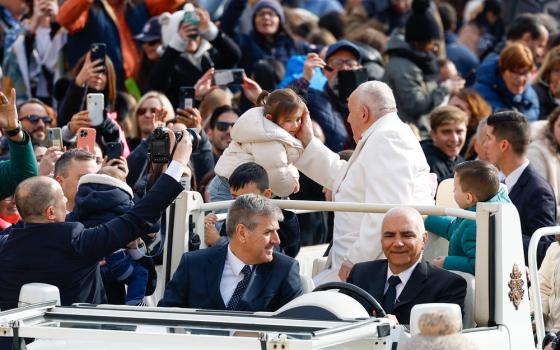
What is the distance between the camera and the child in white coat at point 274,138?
9531mm

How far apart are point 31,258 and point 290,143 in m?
2.06

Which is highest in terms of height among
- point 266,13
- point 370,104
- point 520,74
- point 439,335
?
point 266,13

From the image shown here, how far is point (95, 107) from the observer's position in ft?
38.0

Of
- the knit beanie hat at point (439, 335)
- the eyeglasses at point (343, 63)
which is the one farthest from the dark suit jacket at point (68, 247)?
the eyeglasses at point (343, 63)

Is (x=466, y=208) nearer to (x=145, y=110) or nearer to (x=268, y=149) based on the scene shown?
(x=268, y=149)

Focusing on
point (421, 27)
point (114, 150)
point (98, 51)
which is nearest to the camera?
point (114, 150)

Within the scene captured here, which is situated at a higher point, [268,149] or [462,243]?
[268,149]

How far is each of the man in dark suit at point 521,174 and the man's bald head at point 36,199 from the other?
12.5 ft

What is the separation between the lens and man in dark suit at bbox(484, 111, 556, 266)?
34.9 ft

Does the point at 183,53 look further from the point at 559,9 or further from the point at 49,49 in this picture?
the point at 559,9

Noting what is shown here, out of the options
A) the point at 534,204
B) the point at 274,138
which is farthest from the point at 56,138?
the point at 534,204

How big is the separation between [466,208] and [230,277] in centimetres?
171

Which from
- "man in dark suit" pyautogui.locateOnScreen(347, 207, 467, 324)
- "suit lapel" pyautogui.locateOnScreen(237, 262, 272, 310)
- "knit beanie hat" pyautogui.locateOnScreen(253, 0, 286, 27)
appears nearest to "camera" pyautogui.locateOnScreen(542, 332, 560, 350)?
"man in dark suit" pyautogui.locateOnScreen(347, 207, 467, 324)

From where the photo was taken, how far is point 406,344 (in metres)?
6.30
